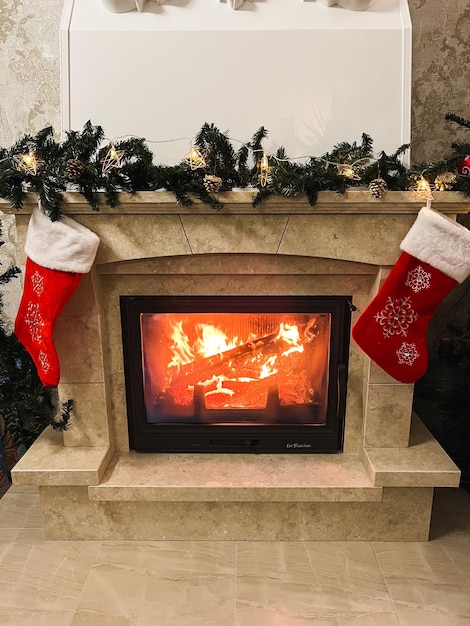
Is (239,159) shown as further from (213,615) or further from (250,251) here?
(213,615)

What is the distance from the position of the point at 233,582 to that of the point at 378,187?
129cm

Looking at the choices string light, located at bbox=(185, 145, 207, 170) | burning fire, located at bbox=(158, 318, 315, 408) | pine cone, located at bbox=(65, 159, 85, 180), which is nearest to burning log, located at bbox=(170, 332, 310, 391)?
burning fire, located at bbox=(158, 318, 315, 408)

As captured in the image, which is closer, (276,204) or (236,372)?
(276,204)

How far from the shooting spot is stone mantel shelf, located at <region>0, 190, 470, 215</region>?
1.51 meters

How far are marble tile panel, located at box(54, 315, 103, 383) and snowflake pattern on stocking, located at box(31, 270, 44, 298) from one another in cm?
14

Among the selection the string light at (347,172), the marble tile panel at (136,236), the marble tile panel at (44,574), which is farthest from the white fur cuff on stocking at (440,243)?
the marble tile panel at (44,574)

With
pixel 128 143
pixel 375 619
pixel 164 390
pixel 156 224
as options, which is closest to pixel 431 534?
pixel 375 619

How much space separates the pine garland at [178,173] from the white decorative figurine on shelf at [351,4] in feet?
1.83

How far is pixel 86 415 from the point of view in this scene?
5.82 ft

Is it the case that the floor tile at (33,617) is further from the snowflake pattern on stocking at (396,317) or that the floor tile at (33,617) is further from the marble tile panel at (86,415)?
the snowflake pattern on stocking at (396,317)

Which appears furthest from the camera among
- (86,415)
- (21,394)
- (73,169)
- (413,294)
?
(21,394)

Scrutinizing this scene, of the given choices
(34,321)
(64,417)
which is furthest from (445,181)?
(64,417)

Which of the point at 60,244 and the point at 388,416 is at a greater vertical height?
the point at 60,244

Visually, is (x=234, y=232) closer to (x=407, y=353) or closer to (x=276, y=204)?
(x=276, y=204)
